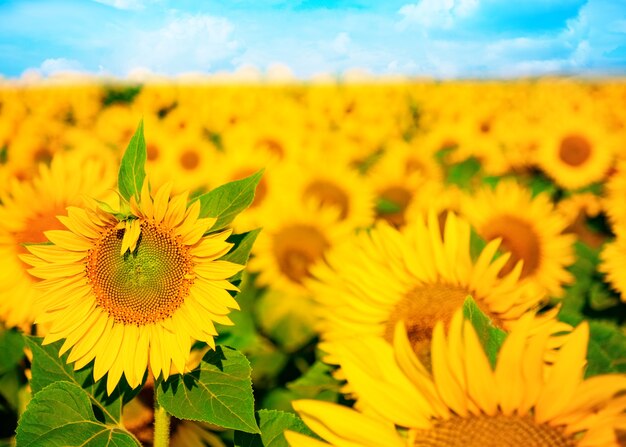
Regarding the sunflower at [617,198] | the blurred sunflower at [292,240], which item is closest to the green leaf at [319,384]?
the blurred sunflower at [292,240]

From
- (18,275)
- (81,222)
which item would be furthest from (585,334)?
(18,275)

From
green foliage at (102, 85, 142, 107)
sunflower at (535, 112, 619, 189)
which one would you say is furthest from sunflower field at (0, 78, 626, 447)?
green foliage at (102, 85, 142, 107)

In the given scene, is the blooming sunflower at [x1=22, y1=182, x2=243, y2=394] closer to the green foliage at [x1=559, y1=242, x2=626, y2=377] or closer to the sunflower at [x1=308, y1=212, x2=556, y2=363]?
the sunflower at [x1=308, y1=212, x2=556, y2=363]

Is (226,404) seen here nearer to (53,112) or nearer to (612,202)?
(612,202)

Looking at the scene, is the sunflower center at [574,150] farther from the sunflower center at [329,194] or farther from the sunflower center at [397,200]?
the sunflower center at [329,194]

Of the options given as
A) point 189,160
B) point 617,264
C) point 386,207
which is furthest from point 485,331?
point 189,160

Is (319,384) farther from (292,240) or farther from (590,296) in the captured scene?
(590,296)
